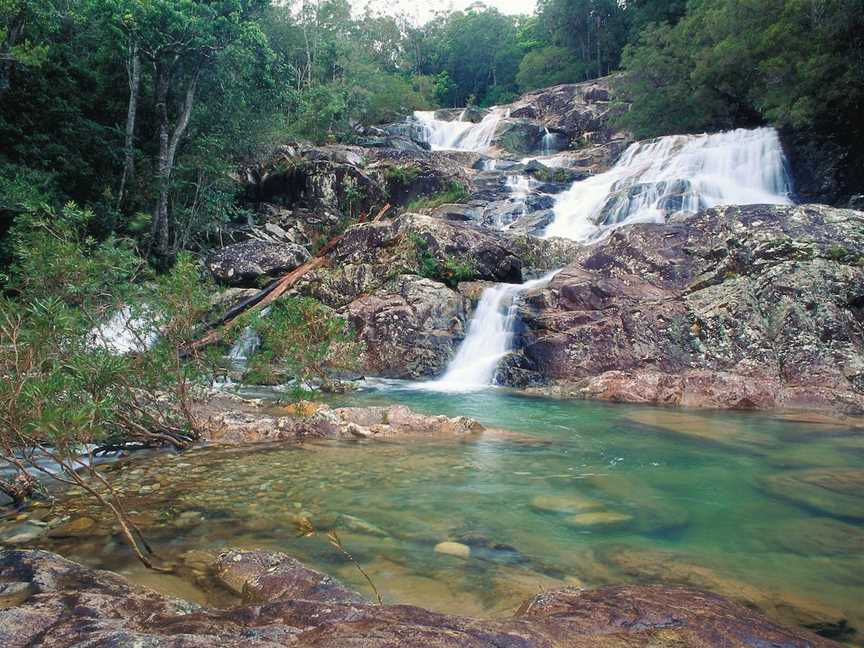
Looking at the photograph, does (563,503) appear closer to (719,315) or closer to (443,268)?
(719,315)

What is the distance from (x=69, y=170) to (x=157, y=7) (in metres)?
5.13

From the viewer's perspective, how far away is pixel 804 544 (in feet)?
13.5

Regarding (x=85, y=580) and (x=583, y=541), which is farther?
(x=583, y=541)

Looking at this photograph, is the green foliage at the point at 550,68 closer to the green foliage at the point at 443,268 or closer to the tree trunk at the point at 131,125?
the tree trunk at the point at 131,125

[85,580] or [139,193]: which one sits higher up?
[139,193]

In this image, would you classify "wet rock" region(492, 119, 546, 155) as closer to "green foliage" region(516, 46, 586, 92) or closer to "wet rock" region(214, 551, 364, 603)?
"green foliage" region(516, 46, 586, 92)

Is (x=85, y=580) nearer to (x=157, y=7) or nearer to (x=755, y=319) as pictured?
(x=755, y=319)

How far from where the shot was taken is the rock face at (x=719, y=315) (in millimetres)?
9672

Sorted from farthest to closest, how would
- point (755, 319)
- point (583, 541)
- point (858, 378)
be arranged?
1. point (755, 319)
2. point (858, 378)
3. point (583, 541)

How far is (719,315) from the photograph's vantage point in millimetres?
10656

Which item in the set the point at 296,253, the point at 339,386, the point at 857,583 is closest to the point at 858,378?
the point at 857,583

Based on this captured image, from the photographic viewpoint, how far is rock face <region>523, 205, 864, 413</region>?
967 cm

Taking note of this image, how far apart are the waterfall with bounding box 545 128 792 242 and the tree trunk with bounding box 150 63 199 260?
38.1ft

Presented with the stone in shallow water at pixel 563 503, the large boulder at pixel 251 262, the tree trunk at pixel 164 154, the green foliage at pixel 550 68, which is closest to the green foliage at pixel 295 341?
the stone in shallow water at pixel 563 503
